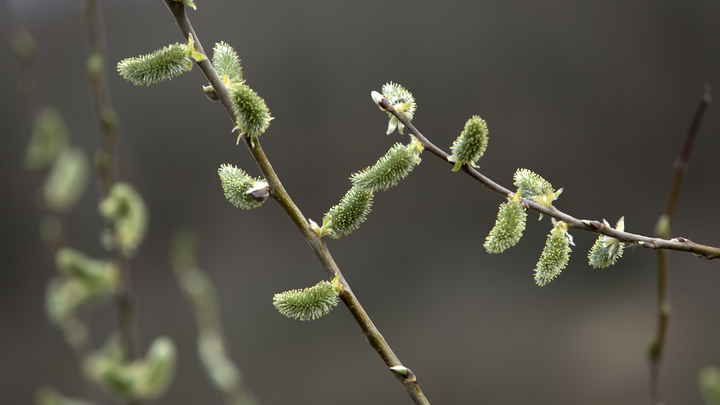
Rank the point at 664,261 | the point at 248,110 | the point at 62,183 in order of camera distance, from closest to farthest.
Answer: the point at 248,110
the point at 664,261
the point at 62,183

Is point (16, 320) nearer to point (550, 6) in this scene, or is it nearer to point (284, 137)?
point (284, 137)

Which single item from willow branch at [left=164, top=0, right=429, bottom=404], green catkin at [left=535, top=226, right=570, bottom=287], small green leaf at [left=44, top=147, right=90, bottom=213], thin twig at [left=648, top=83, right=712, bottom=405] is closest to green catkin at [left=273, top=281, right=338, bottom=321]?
willow branch at [left=164, top=0, right=429, bottom=404]

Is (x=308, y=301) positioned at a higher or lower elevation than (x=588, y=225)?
lower

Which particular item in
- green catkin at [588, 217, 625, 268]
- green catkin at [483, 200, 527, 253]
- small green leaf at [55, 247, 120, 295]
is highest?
green catkin at [588, 217, 625, 268]

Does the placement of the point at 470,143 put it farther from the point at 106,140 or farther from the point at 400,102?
the point at 106,140

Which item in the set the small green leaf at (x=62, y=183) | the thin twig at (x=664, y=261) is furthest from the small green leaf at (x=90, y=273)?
the thin twig at (x=664, y=261)

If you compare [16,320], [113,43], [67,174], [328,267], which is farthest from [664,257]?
[16,320]

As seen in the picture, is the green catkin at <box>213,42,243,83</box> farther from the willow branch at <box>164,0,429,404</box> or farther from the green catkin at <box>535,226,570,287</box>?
the green catkin at <box>535,226,570,287</box>

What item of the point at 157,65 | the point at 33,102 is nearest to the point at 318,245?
the point at 157,65
